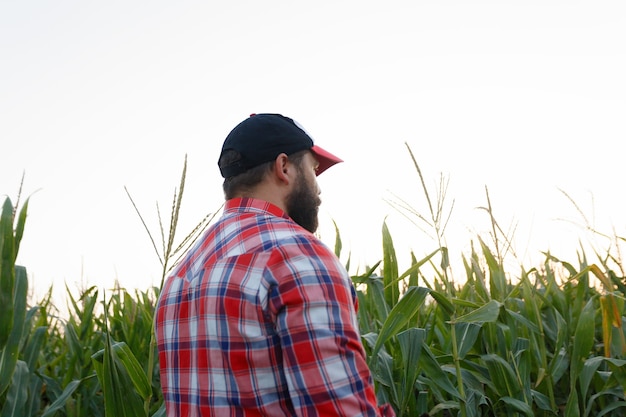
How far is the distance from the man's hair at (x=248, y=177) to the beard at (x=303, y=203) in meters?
0.07

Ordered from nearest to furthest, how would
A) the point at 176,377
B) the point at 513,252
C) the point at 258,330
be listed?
the point at 258,330
the point at 176,377
the point at 513,252

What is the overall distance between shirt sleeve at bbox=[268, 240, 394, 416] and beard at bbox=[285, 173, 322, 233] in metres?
0.40

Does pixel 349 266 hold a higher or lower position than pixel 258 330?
higher

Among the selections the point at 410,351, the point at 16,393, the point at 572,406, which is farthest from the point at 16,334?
the point at 572,406

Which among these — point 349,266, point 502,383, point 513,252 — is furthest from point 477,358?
point 349,266

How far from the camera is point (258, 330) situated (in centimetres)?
152

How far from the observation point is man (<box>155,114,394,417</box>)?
1453mm

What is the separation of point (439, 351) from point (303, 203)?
55.0 inches

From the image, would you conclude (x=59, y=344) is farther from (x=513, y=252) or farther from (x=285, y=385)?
(x=285, y=385)

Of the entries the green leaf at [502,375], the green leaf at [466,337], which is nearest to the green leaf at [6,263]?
the green leaf at [466,337]

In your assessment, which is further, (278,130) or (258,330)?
(278,130)

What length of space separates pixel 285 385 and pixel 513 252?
1.81 m

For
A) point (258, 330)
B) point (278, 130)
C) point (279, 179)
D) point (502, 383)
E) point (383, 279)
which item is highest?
point (278, 130)

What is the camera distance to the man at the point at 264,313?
1.45m
